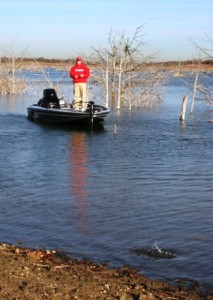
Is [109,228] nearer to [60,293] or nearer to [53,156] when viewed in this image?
[60,293]

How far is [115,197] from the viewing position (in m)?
11.9

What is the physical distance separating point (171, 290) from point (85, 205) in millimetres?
4720

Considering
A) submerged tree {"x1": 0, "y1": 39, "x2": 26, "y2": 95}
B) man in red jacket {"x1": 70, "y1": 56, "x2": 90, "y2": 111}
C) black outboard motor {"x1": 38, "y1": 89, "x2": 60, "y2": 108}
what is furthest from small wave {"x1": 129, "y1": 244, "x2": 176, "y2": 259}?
submerged tree {"x1": 0, "y1": 39, "x2": 26, "y2": 95}

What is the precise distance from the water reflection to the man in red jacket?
2561 millimetres

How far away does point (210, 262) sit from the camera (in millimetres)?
7883

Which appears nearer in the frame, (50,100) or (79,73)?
(79,73)

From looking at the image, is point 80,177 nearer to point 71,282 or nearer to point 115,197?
point 115,197

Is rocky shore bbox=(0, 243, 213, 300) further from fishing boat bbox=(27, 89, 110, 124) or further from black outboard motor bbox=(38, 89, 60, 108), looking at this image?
black outboard motor bbox=(38, 89, 60, 108)

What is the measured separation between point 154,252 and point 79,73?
57.4 feet

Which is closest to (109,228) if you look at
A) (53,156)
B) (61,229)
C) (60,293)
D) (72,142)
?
(61,229)

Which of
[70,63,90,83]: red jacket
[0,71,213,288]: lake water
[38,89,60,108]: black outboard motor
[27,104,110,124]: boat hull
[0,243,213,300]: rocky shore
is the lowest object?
[0,71,213,288]: lake water

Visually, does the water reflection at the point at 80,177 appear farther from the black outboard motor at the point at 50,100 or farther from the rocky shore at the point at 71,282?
the black outboard motor at the point at 50,100

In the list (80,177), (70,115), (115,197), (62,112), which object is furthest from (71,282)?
(62,112)

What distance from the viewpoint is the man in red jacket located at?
25.0 metres
